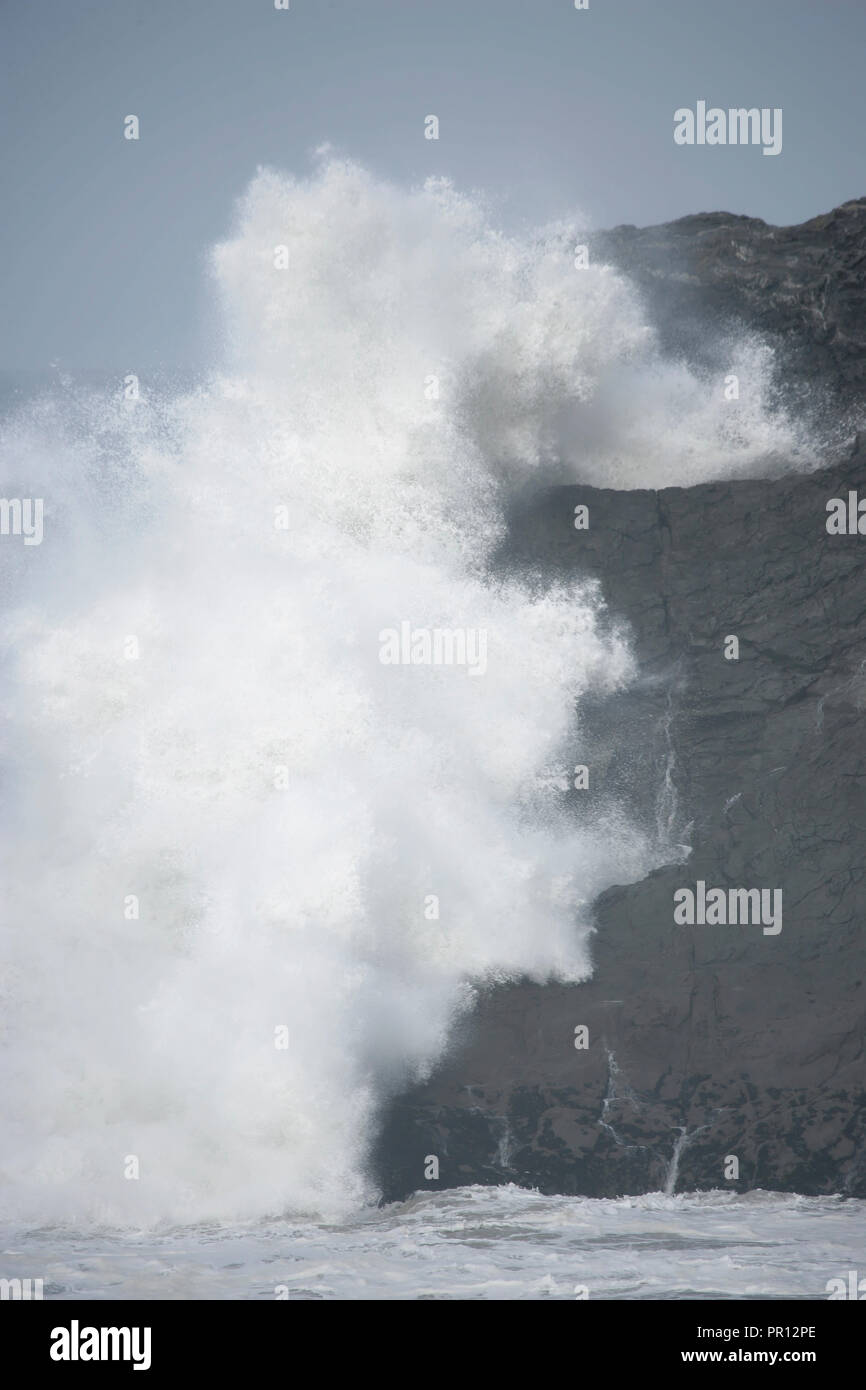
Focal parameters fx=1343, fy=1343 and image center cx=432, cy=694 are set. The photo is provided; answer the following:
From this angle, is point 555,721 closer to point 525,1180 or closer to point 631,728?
point 631,728

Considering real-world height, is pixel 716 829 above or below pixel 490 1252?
above

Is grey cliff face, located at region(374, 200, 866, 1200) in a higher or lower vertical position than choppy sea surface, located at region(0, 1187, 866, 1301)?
higher

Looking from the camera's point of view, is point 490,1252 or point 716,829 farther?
point 716,829

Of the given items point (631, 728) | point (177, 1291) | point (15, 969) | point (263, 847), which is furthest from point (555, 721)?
point (177, 1291)

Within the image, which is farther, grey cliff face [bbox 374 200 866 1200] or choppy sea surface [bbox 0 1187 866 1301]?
grey cliff face [bbox 374 200 866 1200]
